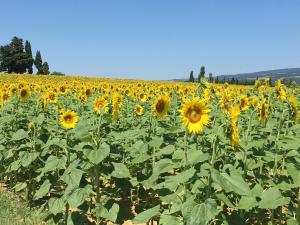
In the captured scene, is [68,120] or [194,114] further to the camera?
[68,120]

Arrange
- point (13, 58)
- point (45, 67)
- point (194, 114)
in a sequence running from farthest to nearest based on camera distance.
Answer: point (45, 67), point (13, 58), point (194, 114)

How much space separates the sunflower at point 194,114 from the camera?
14.2ft

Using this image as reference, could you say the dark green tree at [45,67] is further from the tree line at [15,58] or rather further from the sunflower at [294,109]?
the sunflower at [294,109]

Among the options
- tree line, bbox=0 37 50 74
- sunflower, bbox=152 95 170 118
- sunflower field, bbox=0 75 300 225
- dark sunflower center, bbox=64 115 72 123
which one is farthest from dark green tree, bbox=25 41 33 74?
sunflower, bbox=152 95 170 118

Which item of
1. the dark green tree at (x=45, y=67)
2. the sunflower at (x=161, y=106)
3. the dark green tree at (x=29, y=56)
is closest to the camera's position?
the sunflower at (x=161, y=106)

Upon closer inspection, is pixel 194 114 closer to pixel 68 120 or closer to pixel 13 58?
pixel 68 120

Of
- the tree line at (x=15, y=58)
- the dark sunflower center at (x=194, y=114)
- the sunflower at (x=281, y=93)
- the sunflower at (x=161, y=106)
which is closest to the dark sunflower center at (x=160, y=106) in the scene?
the sunflower at (x=161, y=106)

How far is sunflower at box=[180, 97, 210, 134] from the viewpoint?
4324 mm

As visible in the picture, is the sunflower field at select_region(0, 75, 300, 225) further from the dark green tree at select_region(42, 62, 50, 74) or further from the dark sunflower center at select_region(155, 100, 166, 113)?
the dark green tree at select_region(42, 62, 50, 74)

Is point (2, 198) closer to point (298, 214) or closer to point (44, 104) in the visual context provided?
point (44, 104)

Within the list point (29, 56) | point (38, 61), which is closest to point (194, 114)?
point (29, 56)

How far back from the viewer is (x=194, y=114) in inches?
171

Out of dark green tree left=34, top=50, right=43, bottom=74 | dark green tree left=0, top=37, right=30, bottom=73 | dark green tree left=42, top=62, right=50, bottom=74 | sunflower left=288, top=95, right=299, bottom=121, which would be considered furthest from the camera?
dark green tree left=34, top=50, right=43, bottom=74

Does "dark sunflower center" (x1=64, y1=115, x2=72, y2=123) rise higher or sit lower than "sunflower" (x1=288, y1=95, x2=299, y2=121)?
lower
